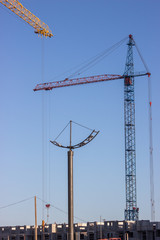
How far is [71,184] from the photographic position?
40594 mm

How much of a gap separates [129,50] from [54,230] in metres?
83.1

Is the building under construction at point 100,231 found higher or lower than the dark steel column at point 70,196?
lower

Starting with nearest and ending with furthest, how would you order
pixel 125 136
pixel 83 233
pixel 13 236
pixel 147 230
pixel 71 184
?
pixel 71 184 → pixel 147 230 → pixel 83 233 → pixel 13 236 → pixel 125 136

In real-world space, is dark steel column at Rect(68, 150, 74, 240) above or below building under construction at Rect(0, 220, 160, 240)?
above

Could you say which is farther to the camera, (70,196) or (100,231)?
(100,231)

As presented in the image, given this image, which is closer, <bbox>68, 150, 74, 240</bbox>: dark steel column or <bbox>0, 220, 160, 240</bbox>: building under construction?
<bbox>68, 150, 74, 240</bbox>: dark steel column

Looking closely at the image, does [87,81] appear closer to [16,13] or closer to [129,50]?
[129,50]

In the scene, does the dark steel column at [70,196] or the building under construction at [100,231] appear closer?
the dark steel column at [70,196]

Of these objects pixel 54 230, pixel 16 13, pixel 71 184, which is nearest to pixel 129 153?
pixel 54 230

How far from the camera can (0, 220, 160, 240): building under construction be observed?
387 ft

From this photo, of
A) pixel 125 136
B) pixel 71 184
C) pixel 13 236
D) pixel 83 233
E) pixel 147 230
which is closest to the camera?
pixel 71 184

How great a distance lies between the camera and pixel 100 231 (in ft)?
410

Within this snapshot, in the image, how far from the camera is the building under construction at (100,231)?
118m

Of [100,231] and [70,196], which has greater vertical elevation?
[70,196]
